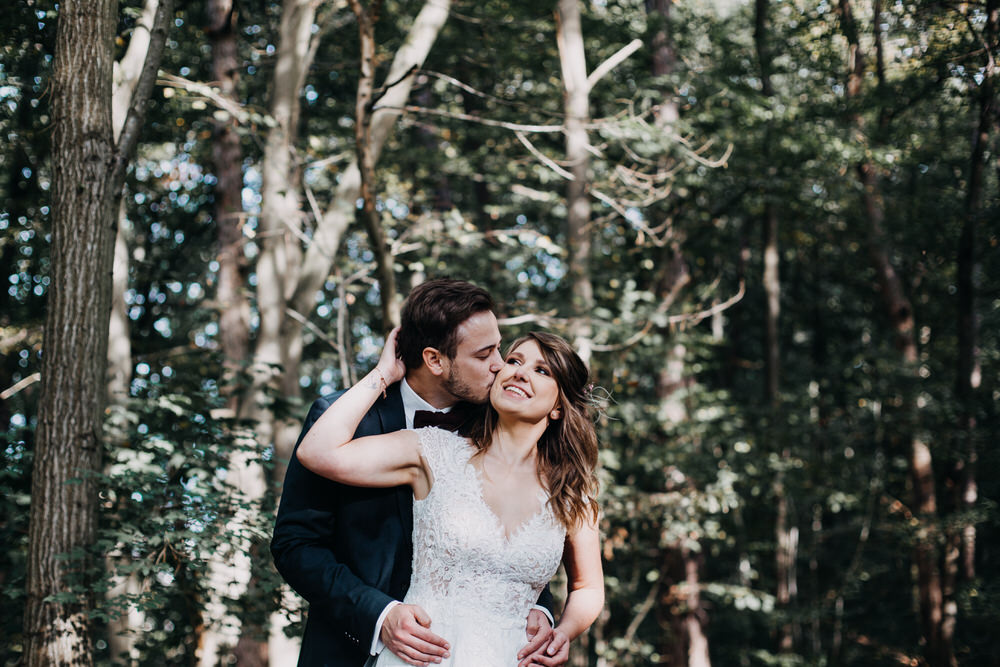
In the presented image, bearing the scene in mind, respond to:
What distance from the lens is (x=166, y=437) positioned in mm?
4773

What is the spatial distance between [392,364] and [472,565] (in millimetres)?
659

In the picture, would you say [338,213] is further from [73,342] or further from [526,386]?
[526,386]

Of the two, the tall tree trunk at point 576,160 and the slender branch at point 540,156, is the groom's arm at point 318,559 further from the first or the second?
the tall tree trunk at point 576,160

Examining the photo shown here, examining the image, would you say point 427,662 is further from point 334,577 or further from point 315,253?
point 315,253

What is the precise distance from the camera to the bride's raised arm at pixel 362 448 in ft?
7.86

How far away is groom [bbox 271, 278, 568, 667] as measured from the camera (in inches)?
92.8

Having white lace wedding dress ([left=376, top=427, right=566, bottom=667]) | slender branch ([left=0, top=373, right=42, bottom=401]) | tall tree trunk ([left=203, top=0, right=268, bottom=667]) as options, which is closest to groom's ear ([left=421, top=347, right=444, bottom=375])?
white lace wedding dress ([left=376, top=427, right=566, bottom=667])

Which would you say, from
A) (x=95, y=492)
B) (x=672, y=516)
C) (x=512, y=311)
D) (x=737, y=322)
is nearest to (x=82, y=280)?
(x=95, y=492)

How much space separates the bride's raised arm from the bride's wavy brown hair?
232 mm

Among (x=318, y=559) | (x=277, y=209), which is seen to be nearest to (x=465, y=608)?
(x=318, y=559)

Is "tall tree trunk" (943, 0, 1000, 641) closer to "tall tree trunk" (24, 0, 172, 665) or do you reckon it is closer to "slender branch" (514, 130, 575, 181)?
"slender branch" (514, 130, 575, 181)

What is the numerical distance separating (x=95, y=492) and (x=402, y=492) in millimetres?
2271

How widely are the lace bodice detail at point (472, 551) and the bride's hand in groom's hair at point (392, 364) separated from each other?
23 cm

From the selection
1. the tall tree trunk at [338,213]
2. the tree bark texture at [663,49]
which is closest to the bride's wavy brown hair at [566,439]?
the tall tree trunk at [338,213]
